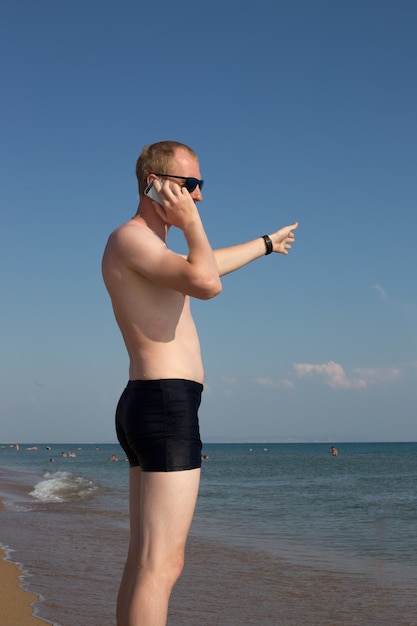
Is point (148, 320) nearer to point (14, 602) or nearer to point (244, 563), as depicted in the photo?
point (14, 602)

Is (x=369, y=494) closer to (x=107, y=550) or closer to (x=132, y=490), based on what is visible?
(x=107, y=550)

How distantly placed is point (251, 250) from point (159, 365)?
3.13 ft

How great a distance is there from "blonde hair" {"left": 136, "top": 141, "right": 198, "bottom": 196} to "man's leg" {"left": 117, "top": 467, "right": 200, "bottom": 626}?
3.83ft

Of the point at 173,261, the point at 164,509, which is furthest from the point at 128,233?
the point at 164,509

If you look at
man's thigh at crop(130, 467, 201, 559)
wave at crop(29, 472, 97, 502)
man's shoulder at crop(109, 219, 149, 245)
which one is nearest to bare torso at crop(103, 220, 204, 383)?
man's shoulder at crop(109, 219, 149, 245)

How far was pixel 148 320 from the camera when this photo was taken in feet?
9.52

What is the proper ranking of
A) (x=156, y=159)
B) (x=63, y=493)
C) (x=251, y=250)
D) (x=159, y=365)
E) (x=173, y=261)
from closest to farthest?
(x=173, y=261) → (x=159, y=365) → (x=156, y=159) → (x=251, y=250) → (x=63, y=493)

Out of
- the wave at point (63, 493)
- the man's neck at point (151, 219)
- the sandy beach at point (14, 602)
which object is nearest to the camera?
the man's neck at point (151, 219)

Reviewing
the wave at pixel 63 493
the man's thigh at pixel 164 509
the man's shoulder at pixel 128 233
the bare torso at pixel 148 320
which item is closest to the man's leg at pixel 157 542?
the man's thigh at pixel 164 509

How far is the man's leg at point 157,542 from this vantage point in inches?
108

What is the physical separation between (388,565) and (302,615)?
364 centimetres

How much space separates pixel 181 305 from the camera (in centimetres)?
298

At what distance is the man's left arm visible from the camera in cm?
344

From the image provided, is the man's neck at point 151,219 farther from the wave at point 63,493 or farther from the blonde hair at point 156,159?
the wave at point 63,493
